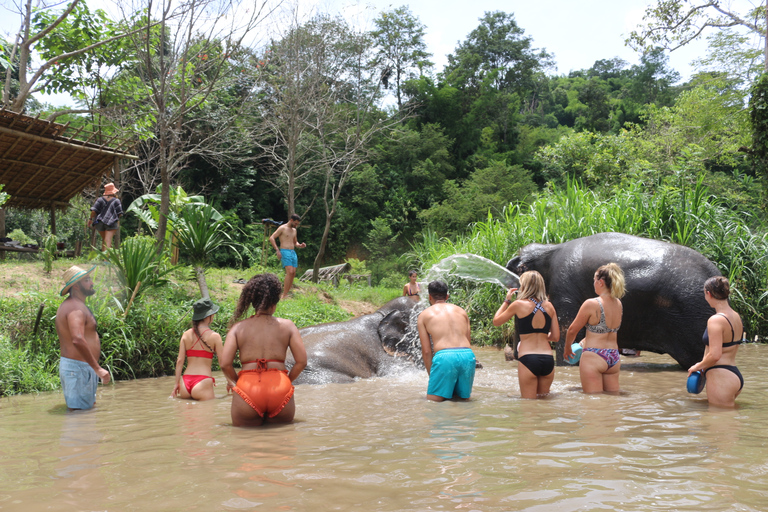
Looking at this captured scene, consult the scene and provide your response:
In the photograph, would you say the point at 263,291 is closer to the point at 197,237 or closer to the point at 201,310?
the point at 201,310

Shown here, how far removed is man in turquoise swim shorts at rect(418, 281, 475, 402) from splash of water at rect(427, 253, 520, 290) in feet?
13.7

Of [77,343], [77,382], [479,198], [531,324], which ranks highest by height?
[479,198]

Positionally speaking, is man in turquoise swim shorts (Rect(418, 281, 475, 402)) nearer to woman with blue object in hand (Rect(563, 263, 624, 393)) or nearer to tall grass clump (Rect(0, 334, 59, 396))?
woman with blue object in hand (Rect(563, 263, 624, 393))

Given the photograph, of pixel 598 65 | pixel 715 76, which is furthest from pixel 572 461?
pixel 598 65

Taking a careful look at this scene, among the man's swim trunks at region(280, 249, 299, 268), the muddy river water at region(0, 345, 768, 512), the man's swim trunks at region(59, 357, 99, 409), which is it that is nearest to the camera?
the muddy river water at region(0, 345, 768, 512)

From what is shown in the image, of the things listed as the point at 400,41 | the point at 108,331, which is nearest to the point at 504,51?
the point at 400,41

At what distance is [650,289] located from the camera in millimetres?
6234

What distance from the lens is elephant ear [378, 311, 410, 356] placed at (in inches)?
279

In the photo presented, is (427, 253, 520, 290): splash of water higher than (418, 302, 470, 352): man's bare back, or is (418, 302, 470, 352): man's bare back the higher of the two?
(427, 253, 520, 290): splash of water

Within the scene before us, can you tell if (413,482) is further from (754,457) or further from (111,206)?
(111,206)

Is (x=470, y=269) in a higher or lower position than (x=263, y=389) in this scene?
higher

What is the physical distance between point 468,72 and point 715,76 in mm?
15086

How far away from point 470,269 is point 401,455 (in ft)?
22.3

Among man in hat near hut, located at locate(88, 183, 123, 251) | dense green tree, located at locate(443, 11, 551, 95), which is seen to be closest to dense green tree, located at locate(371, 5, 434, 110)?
dense green tree, located at locate(443, 11, 551, 95)
